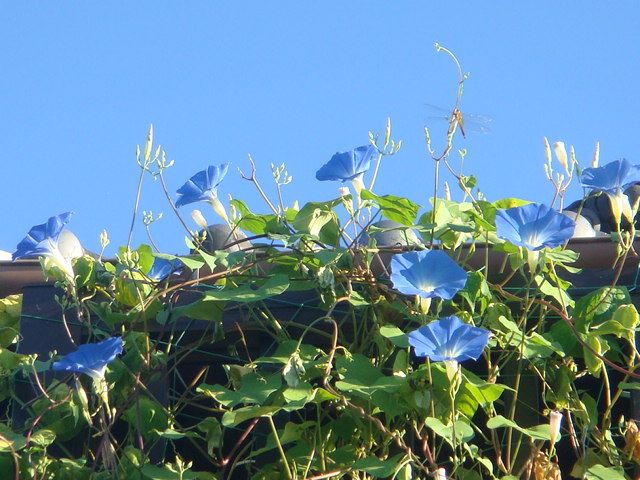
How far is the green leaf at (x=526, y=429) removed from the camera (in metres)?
2.03

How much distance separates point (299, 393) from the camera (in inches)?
80.7

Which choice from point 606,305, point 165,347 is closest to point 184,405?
point 165,347

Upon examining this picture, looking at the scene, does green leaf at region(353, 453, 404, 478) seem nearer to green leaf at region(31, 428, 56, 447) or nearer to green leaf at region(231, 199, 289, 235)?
green leaf at region(231, 199, 289, 235)

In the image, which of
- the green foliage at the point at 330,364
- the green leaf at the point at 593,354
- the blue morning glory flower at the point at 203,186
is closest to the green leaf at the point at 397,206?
the green foliage at the point at 330,364

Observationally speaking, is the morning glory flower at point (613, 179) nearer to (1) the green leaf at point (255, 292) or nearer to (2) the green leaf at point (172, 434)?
(1) the green leaf at point (255, 292)

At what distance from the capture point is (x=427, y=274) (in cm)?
199

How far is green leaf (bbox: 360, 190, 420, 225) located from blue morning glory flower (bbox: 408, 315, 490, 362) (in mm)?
358

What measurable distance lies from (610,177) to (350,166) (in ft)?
1.52

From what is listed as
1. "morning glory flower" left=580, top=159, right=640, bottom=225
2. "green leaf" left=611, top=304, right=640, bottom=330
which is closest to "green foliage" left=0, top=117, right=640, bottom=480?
"green leaf" left=611, top=304, right=640, bottom=330

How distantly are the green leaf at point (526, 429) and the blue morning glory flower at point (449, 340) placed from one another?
17cm

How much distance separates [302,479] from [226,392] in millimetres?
210

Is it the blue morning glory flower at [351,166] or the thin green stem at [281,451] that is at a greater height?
the blue morning glory flower at [351,166]

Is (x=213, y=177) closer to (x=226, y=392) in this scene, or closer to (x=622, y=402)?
(x=226, y=392)

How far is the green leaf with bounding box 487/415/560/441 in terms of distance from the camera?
2027 mm
